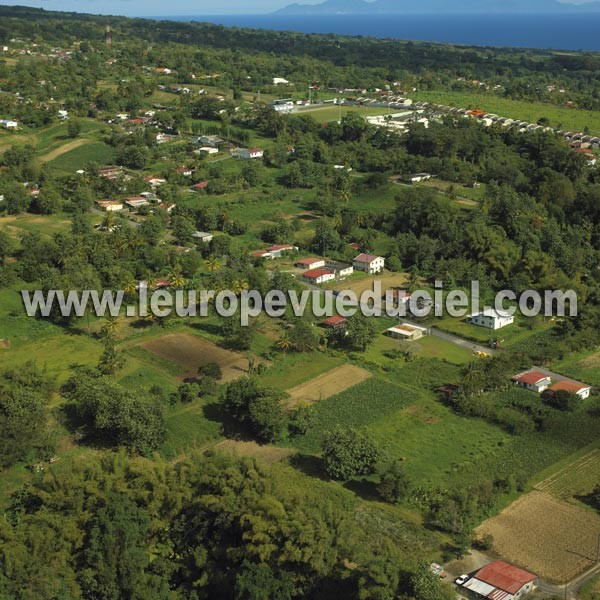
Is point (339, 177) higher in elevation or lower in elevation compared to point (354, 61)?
lower

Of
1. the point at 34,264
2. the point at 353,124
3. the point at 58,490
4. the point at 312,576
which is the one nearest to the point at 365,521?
the point at 312,576

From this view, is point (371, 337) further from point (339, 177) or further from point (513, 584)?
point (339, 177)

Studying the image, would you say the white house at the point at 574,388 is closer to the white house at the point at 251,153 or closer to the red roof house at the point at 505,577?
the red roof house at the point at 505,577

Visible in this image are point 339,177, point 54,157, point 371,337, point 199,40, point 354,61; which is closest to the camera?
point 371,337

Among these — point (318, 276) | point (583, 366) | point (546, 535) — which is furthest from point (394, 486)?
point (318, 276)

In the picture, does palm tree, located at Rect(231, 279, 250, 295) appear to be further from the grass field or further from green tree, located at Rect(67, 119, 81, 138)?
the grass field

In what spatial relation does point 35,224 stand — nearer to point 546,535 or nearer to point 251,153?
point 251,153

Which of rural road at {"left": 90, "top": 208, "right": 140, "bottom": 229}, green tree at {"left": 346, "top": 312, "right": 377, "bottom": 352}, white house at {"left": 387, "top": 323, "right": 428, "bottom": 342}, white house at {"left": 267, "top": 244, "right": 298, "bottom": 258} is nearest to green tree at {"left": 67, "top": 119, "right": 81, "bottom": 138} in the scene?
rural road at {"left": 90, "top": 208, "right": 140, "bottom": 229}
